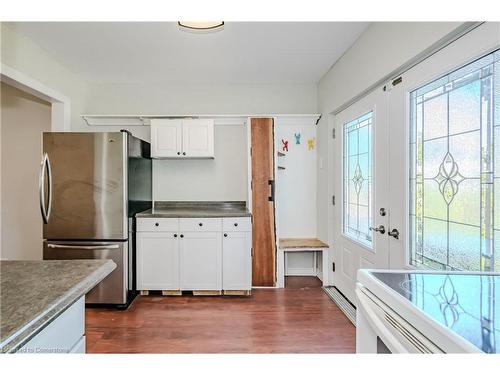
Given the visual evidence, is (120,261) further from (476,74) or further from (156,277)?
(476,74)

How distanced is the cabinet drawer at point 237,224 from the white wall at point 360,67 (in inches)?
39.5

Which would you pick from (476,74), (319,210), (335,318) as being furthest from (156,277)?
(476,74)

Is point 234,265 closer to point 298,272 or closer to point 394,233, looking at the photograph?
point 298,272

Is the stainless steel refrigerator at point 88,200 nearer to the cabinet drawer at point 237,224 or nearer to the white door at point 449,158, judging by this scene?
the cabinet drawer at point 237,224

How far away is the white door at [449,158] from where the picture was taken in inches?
52.5

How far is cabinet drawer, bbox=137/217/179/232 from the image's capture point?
3041 mm

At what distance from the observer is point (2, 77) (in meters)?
2.40

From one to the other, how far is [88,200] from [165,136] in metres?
1.12

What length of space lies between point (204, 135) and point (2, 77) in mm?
Answer: 1887

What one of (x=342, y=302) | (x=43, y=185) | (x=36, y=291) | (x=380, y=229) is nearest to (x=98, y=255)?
(x=43, y=185)

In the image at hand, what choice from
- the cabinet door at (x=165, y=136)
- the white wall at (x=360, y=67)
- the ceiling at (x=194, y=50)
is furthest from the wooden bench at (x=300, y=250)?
the ceiling at (x=194, y=50)

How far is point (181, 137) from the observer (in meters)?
3.41

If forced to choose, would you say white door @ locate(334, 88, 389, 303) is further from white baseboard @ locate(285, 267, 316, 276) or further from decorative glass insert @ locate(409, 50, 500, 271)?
white baseboard @ locate(285, 267, 316, 276)

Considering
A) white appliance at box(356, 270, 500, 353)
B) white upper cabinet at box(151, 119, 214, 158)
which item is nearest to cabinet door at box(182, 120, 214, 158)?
white upper cabinet at box(151, 119, 214, 158)
